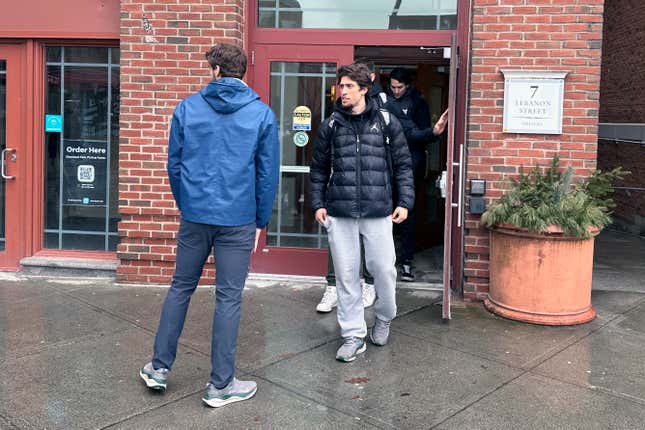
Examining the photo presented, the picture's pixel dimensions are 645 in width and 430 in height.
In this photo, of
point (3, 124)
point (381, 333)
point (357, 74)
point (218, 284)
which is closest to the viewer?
point (218, 284)

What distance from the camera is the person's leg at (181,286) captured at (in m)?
3.75

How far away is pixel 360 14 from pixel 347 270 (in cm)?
281

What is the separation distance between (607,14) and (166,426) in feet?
35.8

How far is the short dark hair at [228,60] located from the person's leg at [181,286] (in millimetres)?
835

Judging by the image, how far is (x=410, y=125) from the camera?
610 centimetres

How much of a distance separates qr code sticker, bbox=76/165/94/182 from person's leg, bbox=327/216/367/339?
3099 millimetres

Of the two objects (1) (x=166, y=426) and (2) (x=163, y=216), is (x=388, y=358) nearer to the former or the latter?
(1) (x=166, y=426)

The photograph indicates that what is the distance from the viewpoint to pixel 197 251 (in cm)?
376

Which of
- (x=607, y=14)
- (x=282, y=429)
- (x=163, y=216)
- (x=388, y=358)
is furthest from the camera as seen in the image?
(x=607, y=14)

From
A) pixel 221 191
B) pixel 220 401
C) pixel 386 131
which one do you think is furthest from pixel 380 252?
pixel 220 401

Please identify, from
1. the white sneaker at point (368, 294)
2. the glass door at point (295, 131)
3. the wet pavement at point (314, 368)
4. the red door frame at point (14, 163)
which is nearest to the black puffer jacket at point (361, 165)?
the wet pavement at point (314, 368)

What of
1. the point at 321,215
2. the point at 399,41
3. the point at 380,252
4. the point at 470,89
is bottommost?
the point at 380,252

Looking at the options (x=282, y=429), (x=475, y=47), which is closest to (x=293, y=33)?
(x=475, y=47)

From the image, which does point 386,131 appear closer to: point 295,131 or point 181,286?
point 181,286
